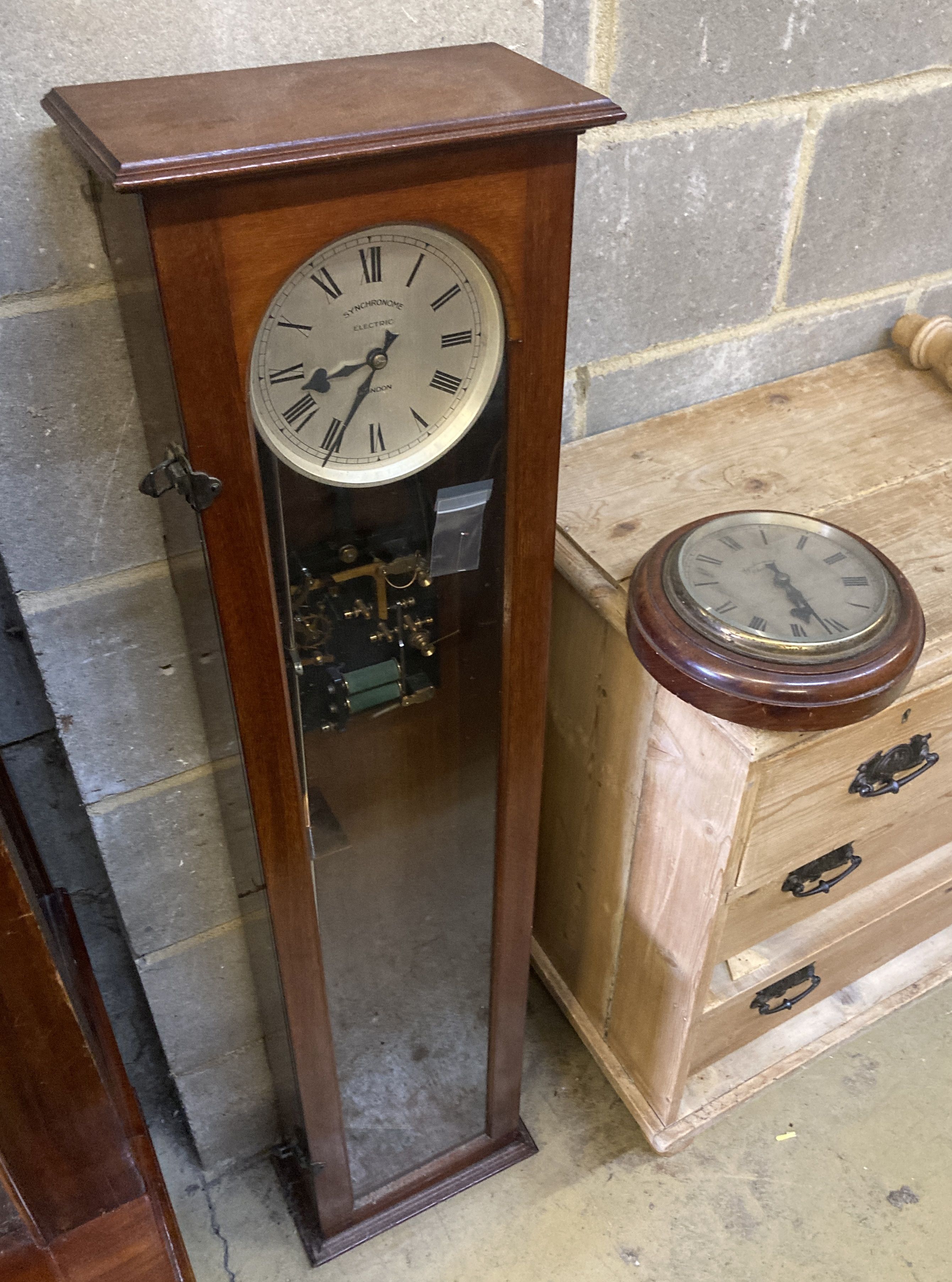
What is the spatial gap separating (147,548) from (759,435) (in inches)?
31.8

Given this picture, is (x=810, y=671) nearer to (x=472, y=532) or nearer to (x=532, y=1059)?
(x=472, y=532)

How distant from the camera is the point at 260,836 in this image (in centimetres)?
95

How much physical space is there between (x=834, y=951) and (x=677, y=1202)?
1.32ft

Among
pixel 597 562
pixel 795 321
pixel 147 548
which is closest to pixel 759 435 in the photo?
pixel 795 321

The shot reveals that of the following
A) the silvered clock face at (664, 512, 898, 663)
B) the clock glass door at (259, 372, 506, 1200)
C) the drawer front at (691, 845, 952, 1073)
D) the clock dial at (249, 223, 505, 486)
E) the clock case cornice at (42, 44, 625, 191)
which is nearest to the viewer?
the clock case cornice at (42, 44, 625, 191)

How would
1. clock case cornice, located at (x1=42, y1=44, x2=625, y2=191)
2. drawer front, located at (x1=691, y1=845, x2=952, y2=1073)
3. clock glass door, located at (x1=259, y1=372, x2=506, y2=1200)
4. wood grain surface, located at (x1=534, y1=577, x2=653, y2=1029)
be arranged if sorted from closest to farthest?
1. clock case cornice, located at (x1=42, y1=44, x2=625, y2=191)
2. clock glass door, located at (x1=259, y1=372, x2=506, y2=1200)
3. wood grain surface, located at (x1=534, y1=577, x2=653, y2=1029)
4. drawer front, located at (x1=691, y1=845, x2=952, y2=1073)

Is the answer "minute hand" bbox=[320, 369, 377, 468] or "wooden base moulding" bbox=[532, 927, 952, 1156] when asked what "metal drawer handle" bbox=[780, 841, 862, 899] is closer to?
"wooden base moulding" bbox=[532, 927, 952, 1156]

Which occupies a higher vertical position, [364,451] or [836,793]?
[364,451]

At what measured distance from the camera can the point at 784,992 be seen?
141 cm

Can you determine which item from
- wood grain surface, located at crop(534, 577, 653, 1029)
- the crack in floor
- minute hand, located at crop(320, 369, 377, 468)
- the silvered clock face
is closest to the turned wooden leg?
the silvered clock face

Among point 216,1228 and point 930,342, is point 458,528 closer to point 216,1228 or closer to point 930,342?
point 930,342

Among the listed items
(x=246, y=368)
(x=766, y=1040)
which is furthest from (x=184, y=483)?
(x=766, y=1040)

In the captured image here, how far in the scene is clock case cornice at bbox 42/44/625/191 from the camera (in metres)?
0.61

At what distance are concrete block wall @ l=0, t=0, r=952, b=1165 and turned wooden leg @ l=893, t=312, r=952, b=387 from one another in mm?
44
